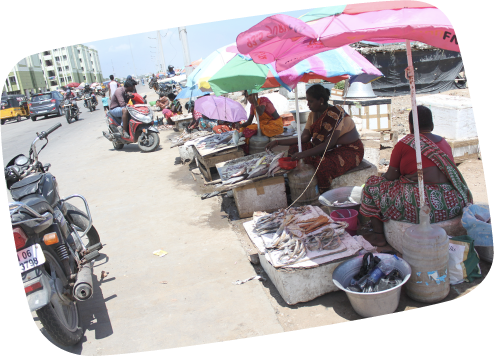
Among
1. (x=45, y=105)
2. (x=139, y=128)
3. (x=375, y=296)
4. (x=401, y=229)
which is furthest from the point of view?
(x=45, y=105)

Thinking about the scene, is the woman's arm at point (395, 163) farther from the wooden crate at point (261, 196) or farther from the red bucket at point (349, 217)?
the wooden crate at point (261, 196)

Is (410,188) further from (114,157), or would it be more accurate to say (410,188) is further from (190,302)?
(114,157)

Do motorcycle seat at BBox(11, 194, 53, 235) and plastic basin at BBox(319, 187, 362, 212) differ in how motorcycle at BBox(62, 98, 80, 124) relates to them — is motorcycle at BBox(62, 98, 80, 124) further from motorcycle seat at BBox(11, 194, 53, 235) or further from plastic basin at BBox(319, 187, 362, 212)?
plastic basin at BBox(319, 187, 362, 212)

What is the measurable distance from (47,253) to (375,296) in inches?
96.8

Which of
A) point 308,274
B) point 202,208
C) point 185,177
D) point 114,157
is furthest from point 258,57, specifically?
point 114,157

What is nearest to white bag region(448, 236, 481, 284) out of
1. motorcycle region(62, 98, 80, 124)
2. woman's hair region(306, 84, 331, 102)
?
woman's hair region(306, 84, 331, 102)

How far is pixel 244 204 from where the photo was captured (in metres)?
4.71

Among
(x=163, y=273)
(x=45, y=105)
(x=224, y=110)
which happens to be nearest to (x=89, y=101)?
(x=45, y=105)

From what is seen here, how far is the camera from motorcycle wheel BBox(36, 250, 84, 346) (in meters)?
2.36

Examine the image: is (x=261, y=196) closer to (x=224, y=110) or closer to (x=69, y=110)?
(x=224, y=110)

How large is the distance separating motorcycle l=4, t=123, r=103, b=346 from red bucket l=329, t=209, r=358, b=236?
2466 millimetres

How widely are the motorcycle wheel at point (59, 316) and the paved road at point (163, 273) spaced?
153 millimetres

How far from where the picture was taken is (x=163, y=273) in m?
3.57

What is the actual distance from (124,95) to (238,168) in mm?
5830
